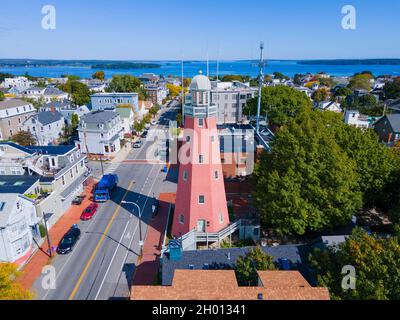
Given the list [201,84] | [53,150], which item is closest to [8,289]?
[201,84]

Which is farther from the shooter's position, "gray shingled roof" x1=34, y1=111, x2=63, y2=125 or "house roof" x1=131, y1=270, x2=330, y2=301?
"gray shingled roof" x1=34, y1=111, x2=63, y2=125

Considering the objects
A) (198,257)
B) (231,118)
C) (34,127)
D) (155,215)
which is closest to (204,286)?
(198,257)

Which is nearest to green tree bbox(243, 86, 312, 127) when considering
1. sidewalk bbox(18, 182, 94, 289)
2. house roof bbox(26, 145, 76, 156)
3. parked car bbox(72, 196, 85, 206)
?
sidewalk bbox(18, 182, 94, 289)

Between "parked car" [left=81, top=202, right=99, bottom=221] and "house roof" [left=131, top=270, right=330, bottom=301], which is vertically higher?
"house roof" [left=131, top=270, right=330, bottom=301]

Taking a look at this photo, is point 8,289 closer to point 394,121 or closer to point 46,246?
point 46,246

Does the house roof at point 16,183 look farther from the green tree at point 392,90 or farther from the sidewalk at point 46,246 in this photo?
the green tree at point 392,90

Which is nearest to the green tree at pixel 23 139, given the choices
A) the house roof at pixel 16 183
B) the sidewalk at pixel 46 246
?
the sidewalk at pixel 46 246

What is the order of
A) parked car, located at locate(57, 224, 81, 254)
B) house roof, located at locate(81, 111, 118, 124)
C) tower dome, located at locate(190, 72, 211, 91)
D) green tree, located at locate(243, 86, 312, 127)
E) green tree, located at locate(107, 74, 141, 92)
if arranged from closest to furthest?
tower dome, located at locate(190, 72, 211, 91) < parked car, located at locate(57, 224, 81, 254) < house roof, located at locate(81, 111, 118, 124) < green tree, located at locate(243, 86, 312, 127) < green tree, located at locate(107, 74, 141, 92)

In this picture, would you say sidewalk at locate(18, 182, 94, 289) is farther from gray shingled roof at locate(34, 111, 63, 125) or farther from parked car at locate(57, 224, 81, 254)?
gray shingled roof at locate(34, 111, 63, 125)
